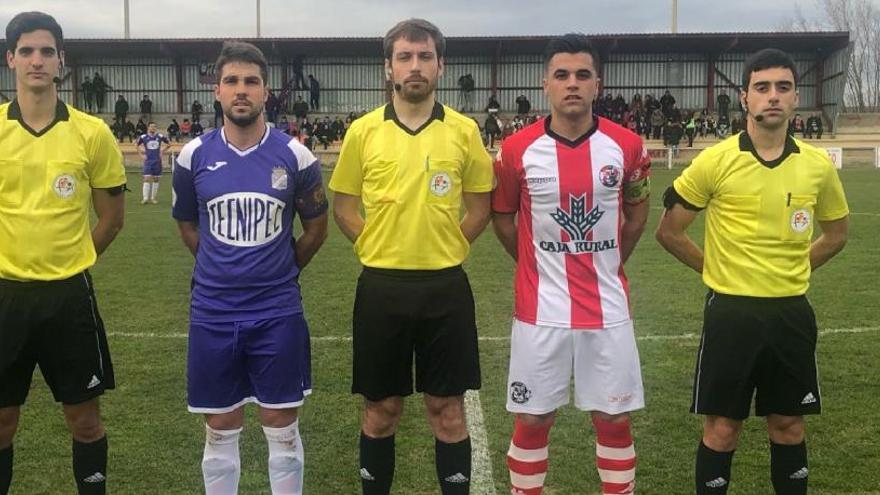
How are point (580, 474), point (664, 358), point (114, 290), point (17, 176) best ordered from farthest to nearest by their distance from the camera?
point (114, 290), point (664, 358), point (580, 474), point (17, 176)

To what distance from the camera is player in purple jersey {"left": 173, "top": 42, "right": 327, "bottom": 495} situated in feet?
11.0

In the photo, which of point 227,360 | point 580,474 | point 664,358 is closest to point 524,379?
point 580,474

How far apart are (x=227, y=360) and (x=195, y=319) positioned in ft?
0.73

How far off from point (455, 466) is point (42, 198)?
2034mm

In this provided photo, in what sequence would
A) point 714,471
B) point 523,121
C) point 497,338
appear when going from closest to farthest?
point 714,471
point 497,338
point 523,121

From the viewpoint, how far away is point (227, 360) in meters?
3.37

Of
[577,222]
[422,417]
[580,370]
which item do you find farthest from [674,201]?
[422,417]

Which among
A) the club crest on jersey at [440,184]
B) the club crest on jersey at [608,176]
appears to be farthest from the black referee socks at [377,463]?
the club crest on jersey at [608,176]

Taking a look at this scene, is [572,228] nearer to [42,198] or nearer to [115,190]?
[115,190]

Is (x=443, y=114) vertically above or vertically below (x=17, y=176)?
above

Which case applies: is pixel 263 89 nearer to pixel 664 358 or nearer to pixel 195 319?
pixel 195 319

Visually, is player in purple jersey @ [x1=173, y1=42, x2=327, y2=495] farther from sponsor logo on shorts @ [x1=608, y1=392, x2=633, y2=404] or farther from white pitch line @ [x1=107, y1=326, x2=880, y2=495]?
sponsor logo on shorts @ [x1=608, y1=392, x2=633, y2=404]

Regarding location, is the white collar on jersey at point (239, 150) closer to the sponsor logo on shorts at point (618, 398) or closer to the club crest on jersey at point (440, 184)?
the club crest on jersey at point (440, 184)

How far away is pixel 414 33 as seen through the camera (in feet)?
11.4
